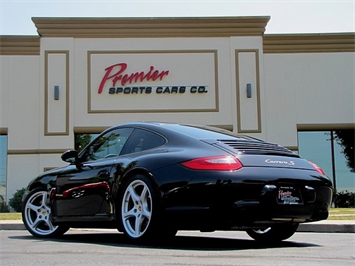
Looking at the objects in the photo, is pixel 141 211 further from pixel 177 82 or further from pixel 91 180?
pixel 177 82

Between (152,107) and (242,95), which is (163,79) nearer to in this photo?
(152,107)

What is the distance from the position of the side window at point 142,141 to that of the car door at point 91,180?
5.0 inches

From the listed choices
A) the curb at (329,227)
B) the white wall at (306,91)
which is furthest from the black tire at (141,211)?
the white wall at (306,91)

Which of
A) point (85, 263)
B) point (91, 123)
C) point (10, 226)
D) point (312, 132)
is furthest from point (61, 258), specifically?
point (312, 132)

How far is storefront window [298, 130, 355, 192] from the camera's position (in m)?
22.9

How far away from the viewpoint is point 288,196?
5.71 meters

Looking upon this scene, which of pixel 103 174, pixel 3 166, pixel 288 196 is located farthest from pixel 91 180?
pixel 3 166

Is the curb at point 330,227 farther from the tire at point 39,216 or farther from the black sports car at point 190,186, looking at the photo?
the tire at point 39,216

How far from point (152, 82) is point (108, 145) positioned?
15860 mm

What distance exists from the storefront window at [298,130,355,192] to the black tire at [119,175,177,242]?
17.5 meters

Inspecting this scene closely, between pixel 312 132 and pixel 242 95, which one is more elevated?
pixel 242 95

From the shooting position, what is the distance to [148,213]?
5.81 m

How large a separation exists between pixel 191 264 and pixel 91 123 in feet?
60.8

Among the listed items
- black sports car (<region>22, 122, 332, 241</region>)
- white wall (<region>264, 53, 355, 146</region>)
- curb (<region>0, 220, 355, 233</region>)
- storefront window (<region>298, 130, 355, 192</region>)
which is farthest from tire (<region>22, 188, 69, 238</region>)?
storefront window (<region>298, 130, 355, 192</region>)
